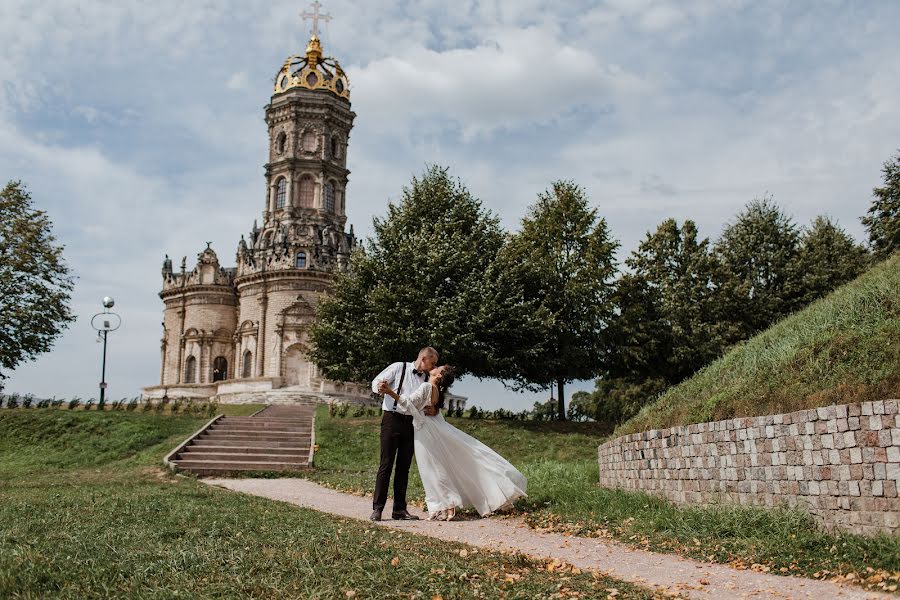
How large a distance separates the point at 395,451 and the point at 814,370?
584 cm

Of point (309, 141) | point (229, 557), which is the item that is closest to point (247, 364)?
point (309, 141)

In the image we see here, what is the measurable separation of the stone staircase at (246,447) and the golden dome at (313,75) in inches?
1432

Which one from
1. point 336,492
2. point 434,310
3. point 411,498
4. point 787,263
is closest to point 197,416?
point 434,310

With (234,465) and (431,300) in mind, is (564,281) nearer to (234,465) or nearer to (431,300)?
(431,300)

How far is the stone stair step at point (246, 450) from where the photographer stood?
2328cm

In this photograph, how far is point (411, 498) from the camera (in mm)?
13703

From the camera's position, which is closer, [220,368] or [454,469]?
[454,469]

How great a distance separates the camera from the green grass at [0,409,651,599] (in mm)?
5859

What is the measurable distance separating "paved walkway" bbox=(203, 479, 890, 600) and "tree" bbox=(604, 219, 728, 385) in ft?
80.8

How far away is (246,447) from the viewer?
78.3 ft

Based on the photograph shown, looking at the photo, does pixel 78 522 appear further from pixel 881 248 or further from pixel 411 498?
pixel 881 248

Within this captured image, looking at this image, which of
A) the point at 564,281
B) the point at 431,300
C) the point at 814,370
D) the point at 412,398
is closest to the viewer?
the point at 814,370

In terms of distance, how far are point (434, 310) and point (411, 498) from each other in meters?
15.8

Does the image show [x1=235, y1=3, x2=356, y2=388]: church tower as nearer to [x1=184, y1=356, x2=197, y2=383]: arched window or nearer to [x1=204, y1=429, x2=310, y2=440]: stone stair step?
[x1=184, y1=356, x2=197, y2=383]: arched window
